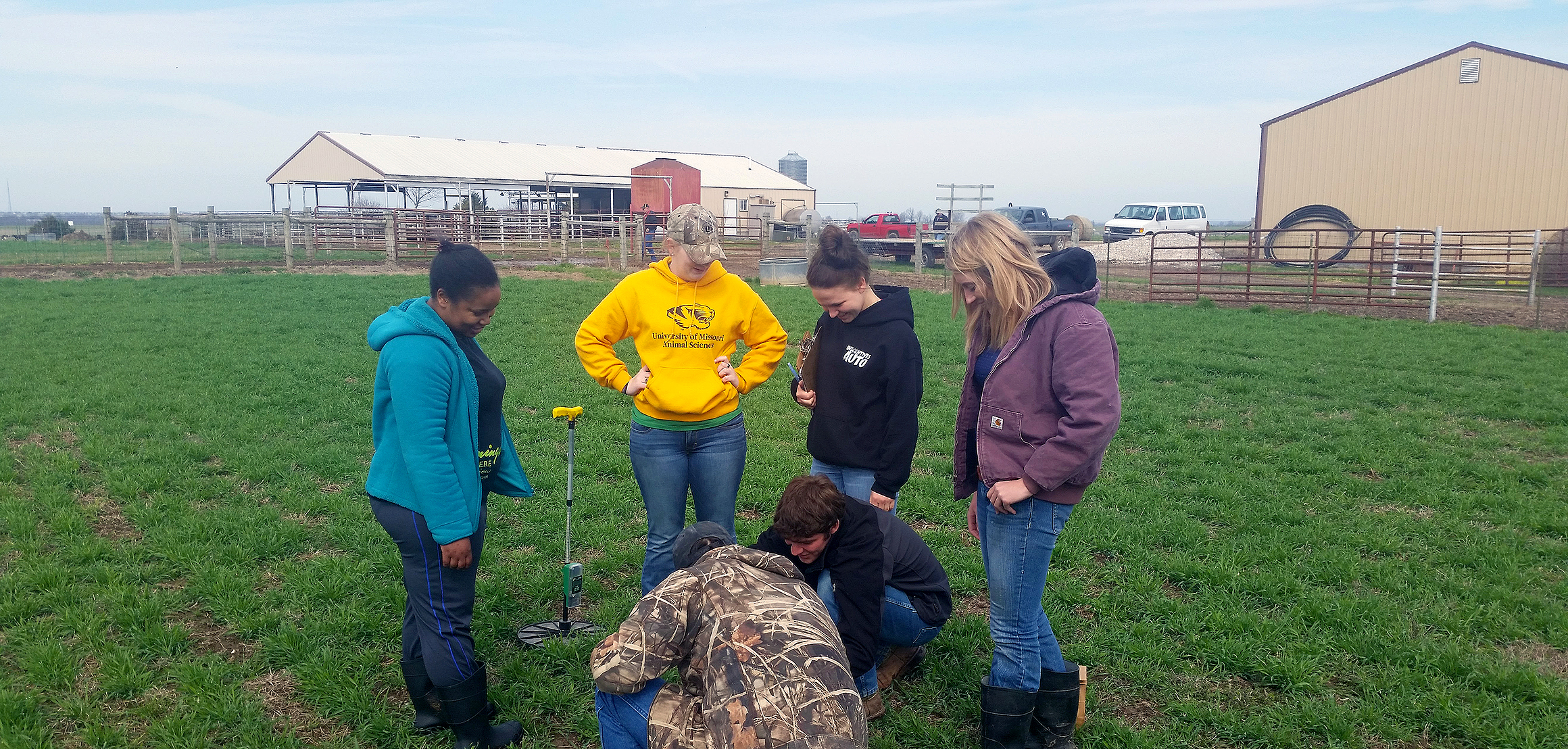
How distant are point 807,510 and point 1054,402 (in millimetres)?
853

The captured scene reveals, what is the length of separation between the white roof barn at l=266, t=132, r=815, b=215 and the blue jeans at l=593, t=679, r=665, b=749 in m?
37.3

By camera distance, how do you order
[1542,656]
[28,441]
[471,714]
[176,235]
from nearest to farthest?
[471,714], [1542,656], [28,441], [176,235]

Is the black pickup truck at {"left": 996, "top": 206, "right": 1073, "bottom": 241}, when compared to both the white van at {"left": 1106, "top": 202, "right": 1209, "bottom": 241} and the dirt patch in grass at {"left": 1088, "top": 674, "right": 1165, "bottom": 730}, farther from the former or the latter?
the dirt patch in grass at {"left": 1088, "top": 674, "right": 1165, "bottom": 730}

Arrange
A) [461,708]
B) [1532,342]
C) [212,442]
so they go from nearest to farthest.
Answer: [461,708]
[212,442]
[1532,342]

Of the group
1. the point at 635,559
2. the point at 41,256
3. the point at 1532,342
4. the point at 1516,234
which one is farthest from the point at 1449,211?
the point at 41,256

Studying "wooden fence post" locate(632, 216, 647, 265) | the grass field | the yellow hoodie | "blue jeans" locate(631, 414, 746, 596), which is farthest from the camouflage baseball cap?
"wooden fence post" locate(632, 216, 647, 265)

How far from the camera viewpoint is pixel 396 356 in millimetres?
3006

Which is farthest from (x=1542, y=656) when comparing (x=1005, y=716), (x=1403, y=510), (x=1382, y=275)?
(x=1382, y=275)

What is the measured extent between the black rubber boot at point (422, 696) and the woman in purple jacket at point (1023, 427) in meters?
2.02

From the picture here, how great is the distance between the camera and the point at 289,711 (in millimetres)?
3697

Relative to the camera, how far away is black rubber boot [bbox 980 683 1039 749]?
317cm

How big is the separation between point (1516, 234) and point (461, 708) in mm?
29295

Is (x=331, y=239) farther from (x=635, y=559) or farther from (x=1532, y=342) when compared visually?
(x=1532, y=342)

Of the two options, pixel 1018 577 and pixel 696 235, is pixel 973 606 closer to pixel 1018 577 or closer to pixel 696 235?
pixel 1018 577
